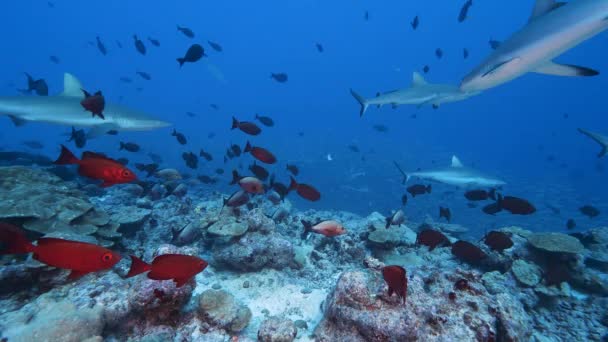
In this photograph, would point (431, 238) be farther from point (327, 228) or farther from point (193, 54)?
point (193, 54)

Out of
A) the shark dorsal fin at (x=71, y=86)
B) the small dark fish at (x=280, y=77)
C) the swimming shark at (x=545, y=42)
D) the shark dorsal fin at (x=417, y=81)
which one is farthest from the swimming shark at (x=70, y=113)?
the small dark fish at (x=280, y=77)

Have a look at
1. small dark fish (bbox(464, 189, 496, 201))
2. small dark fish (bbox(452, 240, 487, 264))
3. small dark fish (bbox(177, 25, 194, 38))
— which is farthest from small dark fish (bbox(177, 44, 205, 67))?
small dark fish (bbox(464, 189, 496, 201))

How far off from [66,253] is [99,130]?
5.57 meters

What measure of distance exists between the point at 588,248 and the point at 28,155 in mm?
22979

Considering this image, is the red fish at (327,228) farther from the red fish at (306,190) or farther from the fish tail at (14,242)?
the fish tail at (14,242)

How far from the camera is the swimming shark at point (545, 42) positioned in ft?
9.14

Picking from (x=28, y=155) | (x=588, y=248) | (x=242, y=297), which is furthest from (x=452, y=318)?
(x=28, y=155)

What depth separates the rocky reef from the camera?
3793mm

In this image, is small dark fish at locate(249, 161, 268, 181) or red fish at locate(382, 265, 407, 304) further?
small dark fish at locate(249, 161, 268, 181)

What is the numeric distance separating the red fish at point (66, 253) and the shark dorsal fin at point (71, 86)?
6264mm

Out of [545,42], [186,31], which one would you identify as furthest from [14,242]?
[186,31]

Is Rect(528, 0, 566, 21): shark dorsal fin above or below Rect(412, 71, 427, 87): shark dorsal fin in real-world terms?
below

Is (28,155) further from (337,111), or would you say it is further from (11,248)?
(337,111)

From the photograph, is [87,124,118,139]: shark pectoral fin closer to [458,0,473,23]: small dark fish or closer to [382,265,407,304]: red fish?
[382,265,407,304]: red fish
